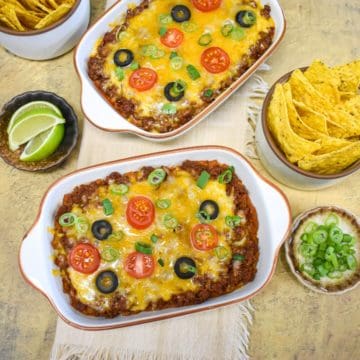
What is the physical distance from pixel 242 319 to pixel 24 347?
1.31 meters

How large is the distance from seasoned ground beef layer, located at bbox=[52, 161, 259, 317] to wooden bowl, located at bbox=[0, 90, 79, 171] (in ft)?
1.07

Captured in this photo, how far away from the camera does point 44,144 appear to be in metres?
3.06

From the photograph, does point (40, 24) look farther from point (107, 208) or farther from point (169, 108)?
point (107, 208)

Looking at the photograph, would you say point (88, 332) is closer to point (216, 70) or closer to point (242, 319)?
point (242, 319)

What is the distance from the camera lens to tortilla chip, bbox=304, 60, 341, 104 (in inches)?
112

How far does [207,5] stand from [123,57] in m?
0.63

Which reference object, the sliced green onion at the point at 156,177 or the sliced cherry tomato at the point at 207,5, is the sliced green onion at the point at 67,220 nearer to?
the sliced green onion at the point at 156,177

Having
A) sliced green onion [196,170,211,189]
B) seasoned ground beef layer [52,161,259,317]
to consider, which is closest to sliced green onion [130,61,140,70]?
seasoned ground beef layer [52,161,259,317]

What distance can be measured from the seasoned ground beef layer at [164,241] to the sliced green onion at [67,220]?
0.02 meters

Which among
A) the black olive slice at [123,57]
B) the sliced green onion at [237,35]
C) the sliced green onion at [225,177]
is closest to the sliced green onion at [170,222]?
the sliced green onion at [225,177]

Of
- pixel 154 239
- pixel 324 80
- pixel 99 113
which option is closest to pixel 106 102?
pixel 99 113

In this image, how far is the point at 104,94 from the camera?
3232 millimetres

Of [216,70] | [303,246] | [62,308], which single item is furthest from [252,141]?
[62,308]

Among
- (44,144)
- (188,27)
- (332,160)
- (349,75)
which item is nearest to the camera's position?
(332,160)
